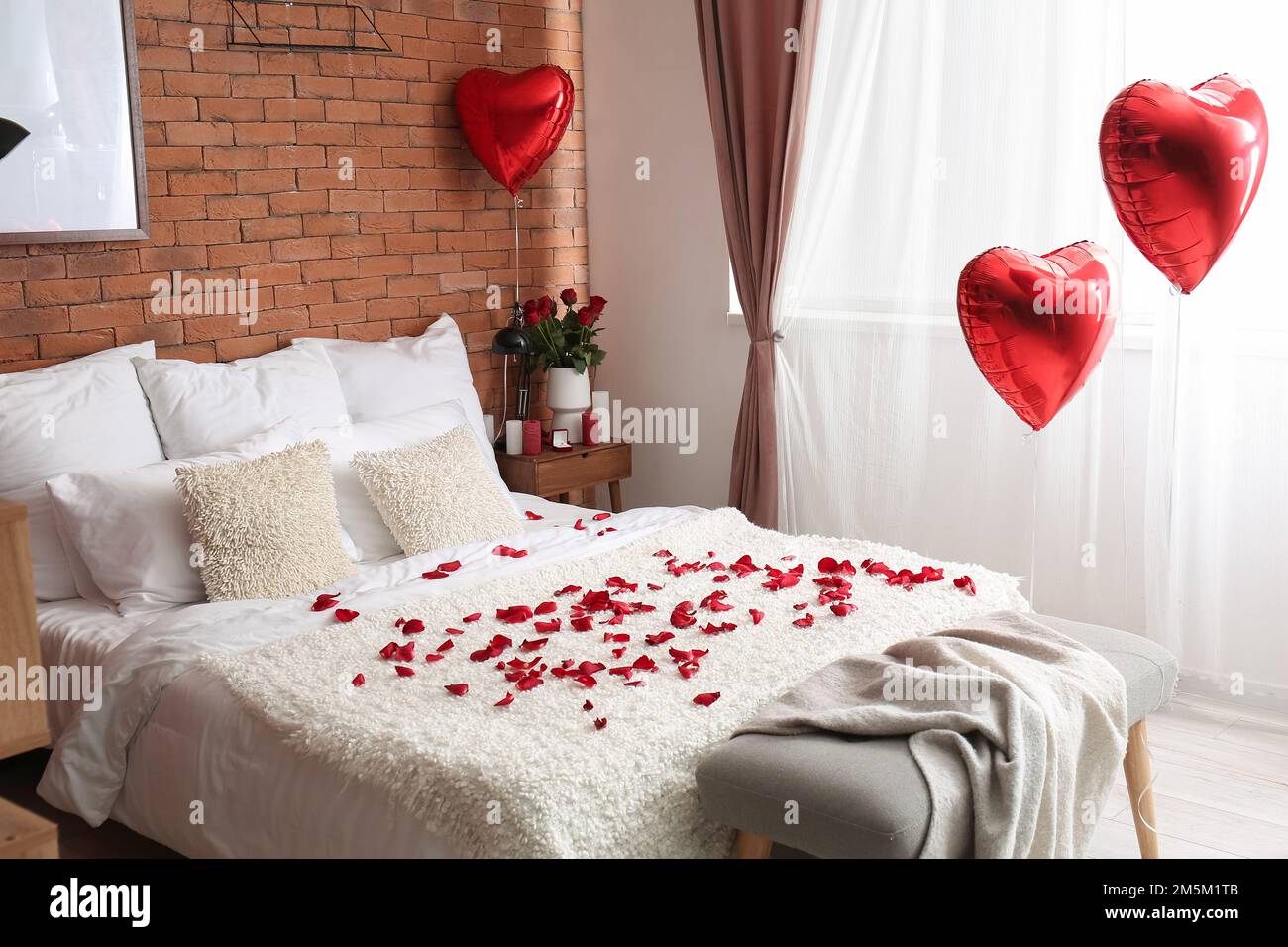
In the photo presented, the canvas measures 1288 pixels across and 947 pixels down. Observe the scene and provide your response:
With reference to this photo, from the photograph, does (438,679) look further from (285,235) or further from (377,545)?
(285,235)

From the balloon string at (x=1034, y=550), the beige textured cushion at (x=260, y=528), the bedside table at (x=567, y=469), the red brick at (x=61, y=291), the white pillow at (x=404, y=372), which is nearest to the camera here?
the beige textured cushion at (x=260, y=528)

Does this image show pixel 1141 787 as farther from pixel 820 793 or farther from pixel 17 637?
pixel 17 637

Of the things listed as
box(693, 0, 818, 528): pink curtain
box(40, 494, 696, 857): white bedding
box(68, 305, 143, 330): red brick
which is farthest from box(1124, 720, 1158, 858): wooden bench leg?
box(68, 305, 143, 330): red brick

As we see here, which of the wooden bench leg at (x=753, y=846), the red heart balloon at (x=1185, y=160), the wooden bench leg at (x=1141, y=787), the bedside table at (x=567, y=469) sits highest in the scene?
the red heart balloon at (x=1185, y=160)

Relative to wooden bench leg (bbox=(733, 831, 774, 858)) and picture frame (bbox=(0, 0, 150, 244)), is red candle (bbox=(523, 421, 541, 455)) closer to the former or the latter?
picture frame (bbox=(0, 0, 150, 244))

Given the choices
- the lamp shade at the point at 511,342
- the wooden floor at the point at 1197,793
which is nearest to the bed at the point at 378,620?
the wooden floor at the point at 1197,793

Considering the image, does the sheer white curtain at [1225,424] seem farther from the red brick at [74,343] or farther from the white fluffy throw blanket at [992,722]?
the red brick at [74,343]

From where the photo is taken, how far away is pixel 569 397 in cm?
435

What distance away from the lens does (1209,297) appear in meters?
3.34

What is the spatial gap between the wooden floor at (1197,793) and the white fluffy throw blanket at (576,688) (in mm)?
565

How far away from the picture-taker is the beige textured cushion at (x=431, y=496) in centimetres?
322

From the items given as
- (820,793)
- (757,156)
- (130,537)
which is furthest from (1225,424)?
(130,537)

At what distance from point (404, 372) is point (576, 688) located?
1.85 metres

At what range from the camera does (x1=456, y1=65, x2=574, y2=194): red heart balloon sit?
13.5 ft
